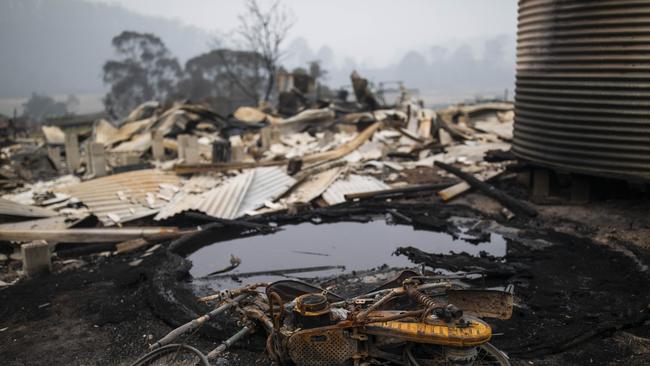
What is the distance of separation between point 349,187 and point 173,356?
6343mm

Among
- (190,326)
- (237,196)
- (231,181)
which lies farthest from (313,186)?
(190,326)

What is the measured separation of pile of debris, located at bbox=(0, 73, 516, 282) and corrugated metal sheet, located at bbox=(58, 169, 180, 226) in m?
0.02

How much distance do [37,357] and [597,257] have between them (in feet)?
21.6

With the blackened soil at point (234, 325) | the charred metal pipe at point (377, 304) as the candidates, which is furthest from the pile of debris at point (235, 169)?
the charred metal pipe at point (377, 304)

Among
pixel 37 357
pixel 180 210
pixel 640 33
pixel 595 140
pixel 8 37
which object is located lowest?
pixel 37 357

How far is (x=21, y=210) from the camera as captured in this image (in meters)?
7.90

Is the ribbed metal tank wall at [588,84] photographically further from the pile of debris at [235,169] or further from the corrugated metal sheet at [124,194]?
the corrugated metal sheet at [124,194]

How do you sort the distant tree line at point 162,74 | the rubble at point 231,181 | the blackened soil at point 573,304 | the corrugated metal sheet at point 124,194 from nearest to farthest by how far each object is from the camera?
the blackened soil at point 573,304, the rubble at point 231,181, the corrugated metal sheet at point 124,194, the distant tree line at point 162,74

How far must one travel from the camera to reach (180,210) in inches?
311

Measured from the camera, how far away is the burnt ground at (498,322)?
408 cm

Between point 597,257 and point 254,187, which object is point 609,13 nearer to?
point 597,257

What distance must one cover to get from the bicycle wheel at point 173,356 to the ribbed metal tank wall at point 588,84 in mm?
6528

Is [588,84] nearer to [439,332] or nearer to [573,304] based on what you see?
[573,304]

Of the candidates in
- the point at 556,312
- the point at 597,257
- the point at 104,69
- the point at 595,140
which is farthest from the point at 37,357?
the point at 104,69
